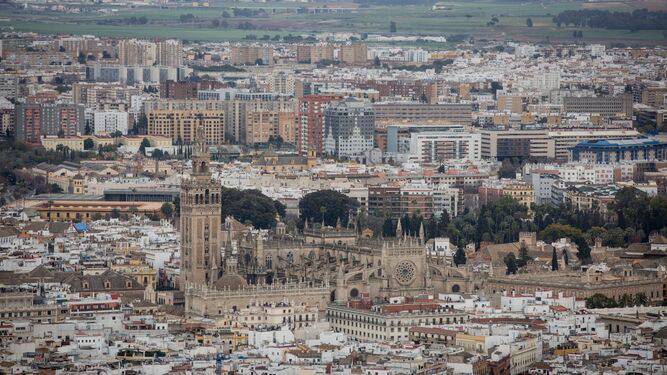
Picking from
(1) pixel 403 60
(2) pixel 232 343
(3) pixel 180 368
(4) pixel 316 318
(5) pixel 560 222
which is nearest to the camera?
(3) pixel 180 368

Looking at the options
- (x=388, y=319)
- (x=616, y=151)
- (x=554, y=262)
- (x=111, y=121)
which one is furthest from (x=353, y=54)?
(x=388, y=319)

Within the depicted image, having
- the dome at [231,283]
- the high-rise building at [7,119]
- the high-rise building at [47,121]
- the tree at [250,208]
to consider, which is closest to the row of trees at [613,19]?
the high-rise building at [47,121]

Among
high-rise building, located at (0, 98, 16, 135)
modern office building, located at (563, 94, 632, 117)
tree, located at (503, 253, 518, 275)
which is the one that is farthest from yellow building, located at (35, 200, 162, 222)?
modern office building, located at (563, 94, 632, 117)

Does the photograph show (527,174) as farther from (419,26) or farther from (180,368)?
(419,26)

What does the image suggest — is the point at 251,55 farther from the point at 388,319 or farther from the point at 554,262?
the point at 388,319

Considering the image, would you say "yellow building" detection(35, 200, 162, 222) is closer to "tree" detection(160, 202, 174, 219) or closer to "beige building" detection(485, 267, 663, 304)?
"tree" detection(160, 202, 174, 219)

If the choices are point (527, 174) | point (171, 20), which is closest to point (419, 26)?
point (171, 20)

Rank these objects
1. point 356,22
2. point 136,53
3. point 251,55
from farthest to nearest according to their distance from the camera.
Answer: point 356,22
point 251,55
point 136,53
